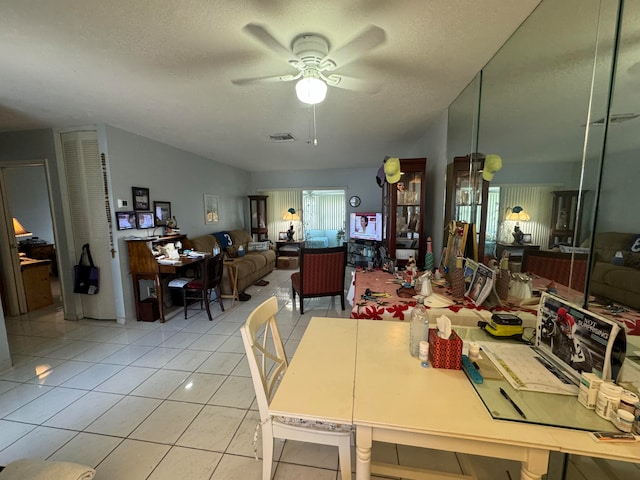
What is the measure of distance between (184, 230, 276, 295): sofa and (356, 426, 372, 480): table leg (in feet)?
12.1

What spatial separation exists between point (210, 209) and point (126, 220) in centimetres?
202

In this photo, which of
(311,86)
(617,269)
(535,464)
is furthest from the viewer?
(311,86)

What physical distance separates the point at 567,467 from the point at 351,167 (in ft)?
19.4

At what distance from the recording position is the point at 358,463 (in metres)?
0.91

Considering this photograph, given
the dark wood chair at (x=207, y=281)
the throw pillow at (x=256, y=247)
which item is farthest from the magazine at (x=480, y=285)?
the throw pillow at (x=256, y=247)

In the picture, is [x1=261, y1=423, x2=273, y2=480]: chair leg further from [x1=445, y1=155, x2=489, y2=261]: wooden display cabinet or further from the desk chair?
[x1=445, y1=155, x2=489, y2=261]: wooden display cabinet

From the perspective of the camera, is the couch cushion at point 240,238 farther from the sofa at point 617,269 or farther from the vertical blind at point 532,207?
the sofa at point 617,269

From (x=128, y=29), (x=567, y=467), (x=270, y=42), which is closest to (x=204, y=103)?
(x=128, y=29)

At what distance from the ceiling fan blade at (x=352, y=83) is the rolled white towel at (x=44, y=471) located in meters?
2.62

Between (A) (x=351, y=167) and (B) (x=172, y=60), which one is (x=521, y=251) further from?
(A) (x=351, y=167)

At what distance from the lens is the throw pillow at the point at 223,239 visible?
522cm

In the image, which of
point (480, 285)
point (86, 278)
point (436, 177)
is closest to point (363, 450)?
point (480, 285)

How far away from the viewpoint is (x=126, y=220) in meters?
3.32

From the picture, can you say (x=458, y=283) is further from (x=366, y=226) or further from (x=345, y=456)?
(x=366, y=226)
